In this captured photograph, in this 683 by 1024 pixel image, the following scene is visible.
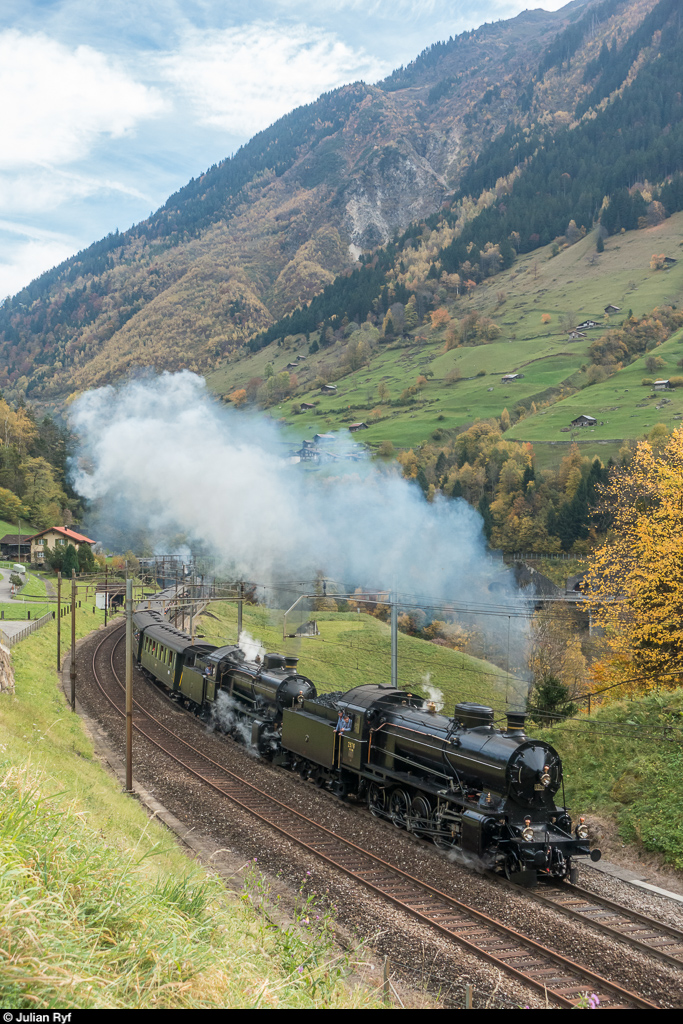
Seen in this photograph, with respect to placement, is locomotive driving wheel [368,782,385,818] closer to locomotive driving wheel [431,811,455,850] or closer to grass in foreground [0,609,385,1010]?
locomotive driving wheel [431,811,455,850]

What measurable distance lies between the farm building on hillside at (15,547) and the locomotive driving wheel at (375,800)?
81.0 m

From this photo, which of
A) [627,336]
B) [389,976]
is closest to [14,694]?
[389,976]

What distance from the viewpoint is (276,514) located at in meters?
59.6

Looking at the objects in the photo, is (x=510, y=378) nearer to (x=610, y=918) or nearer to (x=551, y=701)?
(x=551, y=701)

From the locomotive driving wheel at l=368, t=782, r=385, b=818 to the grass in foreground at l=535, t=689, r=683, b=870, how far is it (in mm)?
6350

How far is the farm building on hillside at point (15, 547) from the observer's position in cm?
9300

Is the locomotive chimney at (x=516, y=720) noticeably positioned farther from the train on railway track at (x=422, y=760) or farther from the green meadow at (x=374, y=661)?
the green meadow at (x=374, y=661)

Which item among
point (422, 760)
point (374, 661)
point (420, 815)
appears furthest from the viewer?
point (374, 661)

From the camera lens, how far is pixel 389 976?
12.2m

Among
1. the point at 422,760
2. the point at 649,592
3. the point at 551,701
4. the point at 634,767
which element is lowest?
the point at 551,701

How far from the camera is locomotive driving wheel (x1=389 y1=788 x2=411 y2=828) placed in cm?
2172

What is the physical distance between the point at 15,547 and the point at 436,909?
3576 inches

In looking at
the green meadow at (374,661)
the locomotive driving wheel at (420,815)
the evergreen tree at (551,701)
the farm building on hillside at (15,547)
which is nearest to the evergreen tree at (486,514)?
the green meadow at (374,661)

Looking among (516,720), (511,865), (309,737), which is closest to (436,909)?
(511,865)
